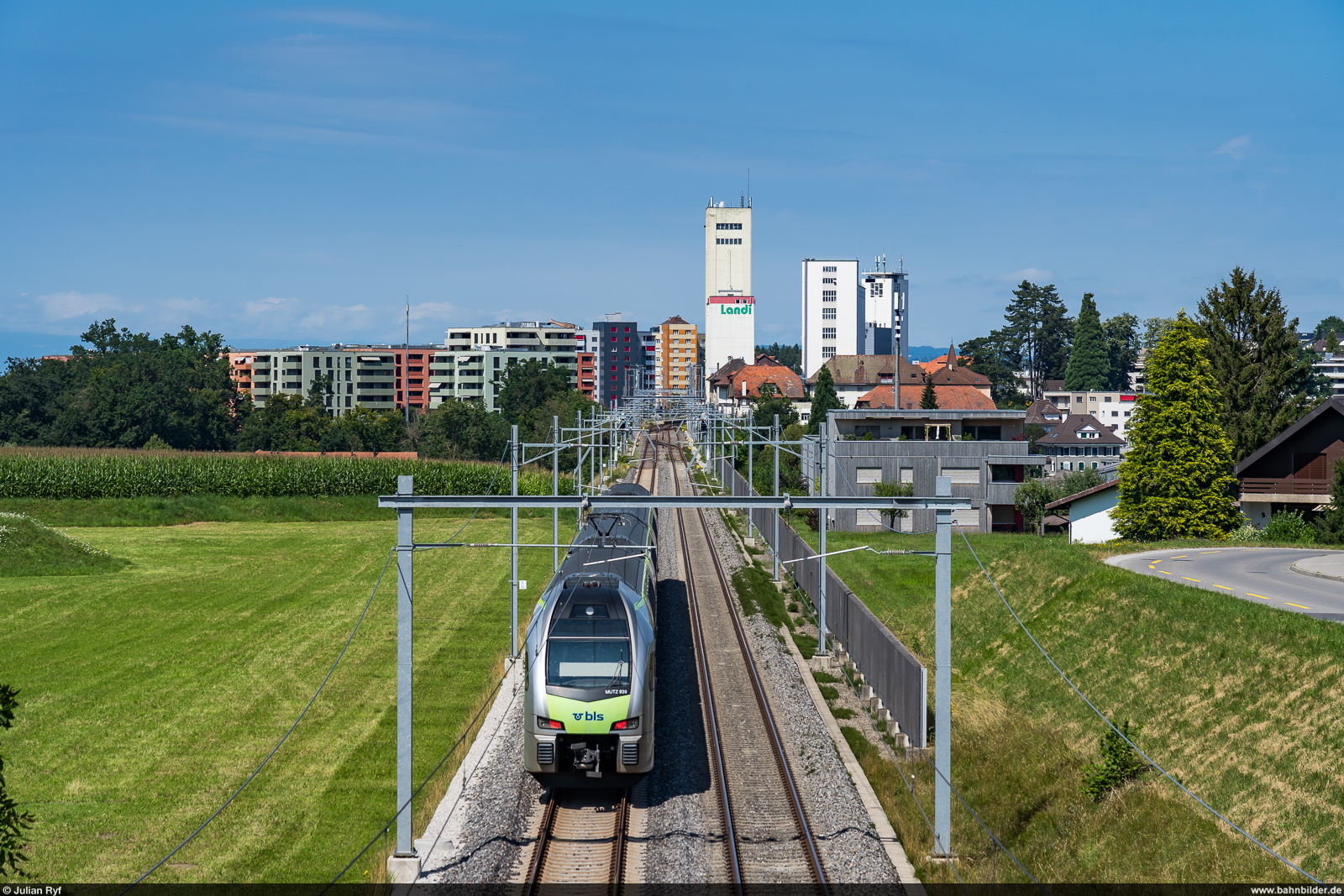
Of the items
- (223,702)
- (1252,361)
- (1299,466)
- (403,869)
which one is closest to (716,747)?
(403,869)

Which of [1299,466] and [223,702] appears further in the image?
[1299,466]

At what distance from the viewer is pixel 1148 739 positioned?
18891mm

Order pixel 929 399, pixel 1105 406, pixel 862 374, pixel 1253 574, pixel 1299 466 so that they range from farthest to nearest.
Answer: pixel 1105 406
pixel 862 374
pixel 929 399
pixel 1299 466
pixel 1253 574

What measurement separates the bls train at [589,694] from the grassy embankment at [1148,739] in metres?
4.78

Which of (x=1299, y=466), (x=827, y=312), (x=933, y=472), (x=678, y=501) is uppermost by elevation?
(x=827, y=312)

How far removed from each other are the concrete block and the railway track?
4.73 meters

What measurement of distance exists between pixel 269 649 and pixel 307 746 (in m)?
9.96

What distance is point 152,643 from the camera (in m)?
31.9

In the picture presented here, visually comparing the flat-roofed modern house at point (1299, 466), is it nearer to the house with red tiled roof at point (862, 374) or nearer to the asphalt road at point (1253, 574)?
the asphalt road at point (1253, 574)

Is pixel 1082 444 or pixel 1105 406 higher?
pixel 1105 406

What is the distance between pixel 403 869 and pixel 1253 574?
2450cm

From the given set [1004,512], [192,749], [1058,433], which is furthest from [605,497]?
[1058,433]

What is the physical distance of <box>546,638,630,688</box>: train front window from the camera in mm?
17469

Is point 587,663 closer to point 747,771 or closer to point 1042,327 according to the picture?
point 747,771
